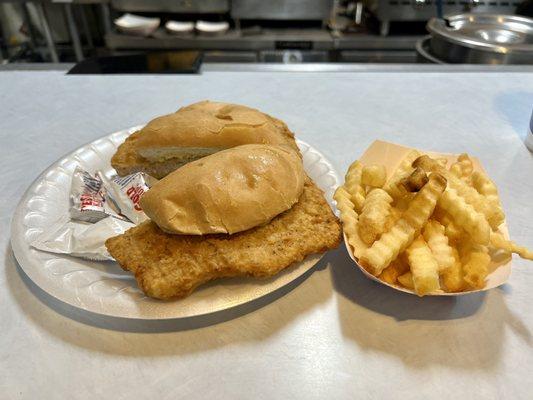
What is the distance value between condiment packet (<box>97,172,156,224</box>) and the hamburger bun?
0.07 meters

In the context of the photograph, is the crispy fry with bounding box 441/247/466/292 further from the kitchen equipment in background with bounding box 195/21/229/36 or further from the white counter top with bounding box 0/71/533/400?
the kitchen equipment in background with bounding box 195/21/229/36

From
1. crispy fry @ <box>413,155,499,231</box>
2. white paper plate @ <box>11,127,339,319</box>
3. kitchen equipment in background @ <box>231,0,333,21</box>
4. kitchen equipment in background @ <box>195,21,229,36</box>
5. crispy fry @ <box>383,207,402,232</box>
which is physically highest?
crispy fry @ <box>413,155,499,231</box>

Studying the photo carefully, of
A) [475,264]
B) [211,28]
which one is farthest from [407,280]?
[211,28]

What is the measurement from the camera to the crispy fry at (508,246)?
39.5 inches

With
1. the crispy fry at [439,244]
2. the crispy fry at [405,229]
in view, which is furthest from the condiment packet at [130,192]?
the crispy fry at [439,244]

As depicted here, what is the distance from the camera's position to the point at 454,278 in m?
0.99

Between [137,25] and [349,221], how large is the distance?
Answer: 12.4 ft

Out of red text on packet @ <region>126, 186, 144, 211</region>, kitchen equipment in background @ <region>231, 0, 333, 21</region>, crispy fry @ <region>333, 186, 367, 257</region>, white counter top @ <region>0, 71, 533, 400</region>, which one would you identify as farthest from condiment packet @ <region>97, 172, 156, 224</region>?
kitchen equipment in background @ <region>231, 0, 333, 21</region>

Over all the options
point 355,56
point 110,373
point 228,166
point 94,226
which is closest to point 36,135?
point 94,226

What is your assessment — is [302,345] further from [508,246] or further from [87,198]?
[87,198]

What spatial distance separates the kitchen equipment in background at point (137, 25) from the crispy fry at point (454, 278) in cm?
396

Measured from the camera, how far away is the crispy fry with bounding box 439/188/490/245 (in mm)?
973

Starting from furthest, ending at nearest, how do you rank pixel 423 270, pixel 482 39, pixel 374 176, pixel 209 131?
pixel 482 39
pixel 209 131
pixel 374 176
pixel 423 270

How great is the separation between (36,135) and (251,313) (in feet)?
4.58
